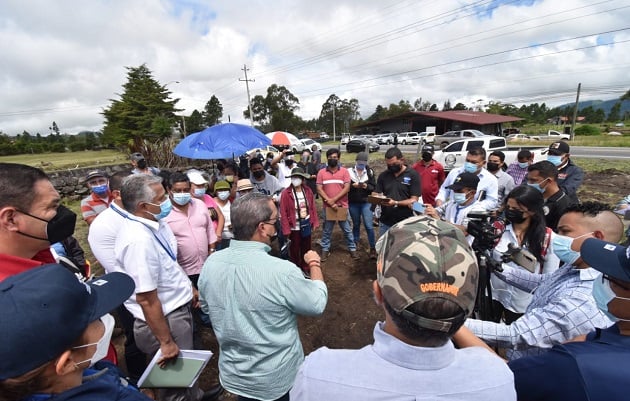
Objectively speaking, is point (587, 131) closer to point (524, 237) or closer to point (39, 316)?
point (524, 237)

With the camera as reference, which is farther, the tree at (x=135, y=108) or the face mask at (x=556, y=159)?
the tree at (x=135, y=108)

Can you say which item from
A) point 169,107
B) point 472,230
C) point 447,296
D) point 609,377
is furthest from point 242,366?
point 169,107

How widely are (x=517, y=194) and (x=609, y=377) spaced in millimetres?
1725

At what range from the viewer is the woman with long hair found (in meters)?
2.23

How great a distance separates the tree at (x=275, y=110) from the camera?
5434cm

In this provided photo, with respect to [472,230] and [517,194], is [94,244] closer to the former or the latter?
[472,230]

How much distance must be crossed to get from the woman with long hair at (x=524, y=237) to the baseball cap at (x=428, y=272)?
174 centimetres

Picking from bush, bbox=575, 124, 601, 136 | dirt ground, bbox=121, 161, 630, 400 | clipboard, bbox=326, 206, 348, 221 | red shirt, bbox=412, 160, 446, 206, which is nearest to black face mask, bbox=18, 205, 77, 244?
dirt ground, bbox=121, 161, 630, 400

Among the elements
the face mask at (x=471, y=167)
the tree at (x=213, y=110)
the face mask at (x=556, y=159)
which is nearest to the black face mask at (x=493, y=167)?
the face mask at (x=556, y=159)

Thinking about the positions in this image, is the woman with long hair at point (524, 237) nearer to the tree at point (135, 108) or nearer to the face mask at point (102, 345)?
the face mask at point (102, 345)

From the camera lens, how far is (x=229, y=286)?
154cm

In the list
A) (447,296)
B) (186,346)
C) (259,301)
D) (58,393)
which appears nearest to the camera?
(447,296)

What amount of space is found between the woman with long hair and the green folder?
7.66 ft

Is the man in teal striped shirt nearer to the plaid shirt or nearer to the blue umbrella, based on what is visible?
the plaid shirt
